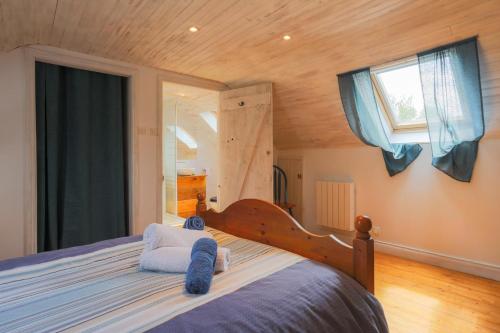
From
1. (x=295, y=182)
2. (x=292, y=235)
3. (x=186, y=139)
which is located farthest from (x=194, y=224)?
(x=186, y=139)

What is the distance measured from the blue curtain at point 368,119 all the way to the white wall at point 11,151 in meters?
3.08

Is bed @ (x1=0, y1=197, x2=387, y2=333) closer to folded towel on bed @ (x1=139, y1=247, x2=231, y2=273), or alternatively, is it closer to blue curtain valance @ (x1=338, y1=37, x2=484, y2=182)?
folded towel on bed @ (x1=139, y1=247, x2=231, y2=273)

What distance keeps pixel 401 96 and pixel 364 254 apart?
246 cm

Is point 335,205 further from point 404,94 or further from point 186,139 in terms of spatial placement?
point 186,139

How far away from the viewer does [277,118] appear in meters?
4.02

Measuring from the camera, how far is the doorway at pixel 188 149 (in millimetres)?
4766

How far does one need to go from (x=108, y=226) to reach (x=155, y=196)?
1.89 ft

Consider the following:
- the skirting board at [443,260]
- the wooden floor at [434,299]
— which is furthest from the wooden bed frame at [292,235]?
the skirting board at [443,260]

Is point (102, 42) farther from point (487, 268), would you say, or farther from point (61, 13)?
point (487, 268)

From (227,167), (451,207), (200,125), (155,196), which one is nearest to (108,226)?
(155,196)

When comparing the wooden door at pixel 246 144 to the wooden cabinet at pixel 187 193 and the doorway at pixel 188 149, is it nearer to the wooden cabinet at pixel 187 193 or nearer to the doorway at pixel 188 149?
the doorway at pixel 188 149

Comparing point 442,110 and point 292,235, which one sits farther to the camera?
point 442,110

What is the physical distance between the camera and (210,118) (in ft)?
17.9

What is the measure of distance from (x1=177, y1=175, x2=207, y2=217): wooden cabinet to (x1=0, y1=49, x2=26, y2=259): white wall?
2.76 meters
